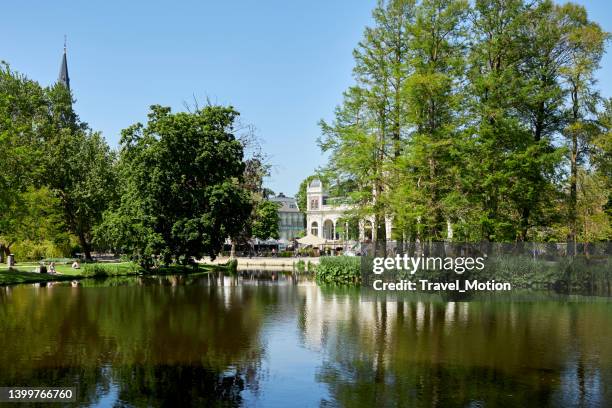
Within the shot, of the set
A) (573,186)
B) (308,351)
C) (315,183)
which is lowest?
(308,351)

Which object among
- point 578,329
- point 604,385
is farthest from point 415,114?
point 604,385

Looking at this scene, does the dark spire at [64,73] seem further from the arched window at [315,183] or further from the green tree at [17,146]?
the arched window at [315,183]

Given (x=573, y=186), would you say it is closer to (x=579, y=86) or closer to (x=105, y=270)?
(x=579, y=86)

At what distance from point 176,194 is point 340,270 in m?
14.2

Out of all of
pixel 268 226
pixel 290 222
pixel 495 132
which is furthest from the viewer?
pixel 290 222

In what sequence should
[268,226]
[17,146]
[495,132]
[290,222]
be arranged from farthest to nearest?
[290,222] < [268,226] < [17,146] < [495,132]

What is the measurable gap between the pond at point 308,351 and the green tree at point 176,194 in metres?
16.1

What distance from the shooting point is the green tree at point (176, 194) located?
4856 centimetres

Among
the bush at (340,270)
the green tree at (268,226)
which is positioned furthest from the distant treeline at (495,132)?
the green tree at (268,226)

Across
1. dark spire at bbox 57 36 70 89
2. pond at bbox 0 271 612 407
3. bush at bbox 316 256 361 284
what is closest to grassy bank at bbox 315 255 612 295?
pond at bbox 0 271 612 407

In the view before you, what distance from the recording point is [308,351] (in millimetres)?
18875

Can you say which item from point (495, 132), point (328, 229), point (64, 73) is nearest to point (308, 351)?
point (495, 132)

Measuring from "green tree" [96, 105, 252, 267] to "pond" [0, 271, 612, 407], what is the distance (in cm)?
1608

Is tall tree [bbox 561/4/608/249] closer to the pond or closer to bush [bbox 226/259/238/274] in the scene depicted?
the pond
